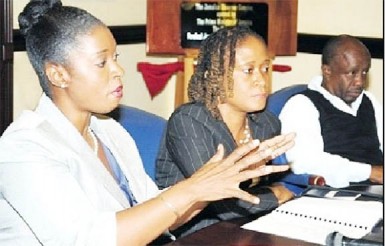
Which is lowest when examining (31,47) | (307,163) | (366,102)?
(307,163)

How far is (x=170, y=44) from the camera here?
376 centimetres

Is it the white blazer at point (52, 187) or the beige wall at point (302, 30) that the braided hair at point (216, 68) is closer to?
the white blazer at point (52, 187)

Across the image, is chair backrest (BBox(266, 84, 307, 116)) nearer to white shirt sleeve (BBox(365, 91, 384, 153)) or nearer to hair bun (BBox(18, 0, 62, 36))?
white shirt sleeve (BBox(365, 91, 384, 153))

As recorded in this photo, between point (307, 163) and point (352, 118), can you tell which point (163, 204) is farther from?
point (352, 118)

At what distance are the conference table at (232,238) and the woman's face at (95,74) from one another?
1.30ft

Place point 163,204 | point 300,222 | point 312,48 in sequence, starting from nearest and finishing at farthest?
point 163,204
point 300,222
point 312,48

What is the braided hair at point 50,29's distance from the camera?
1821 mm

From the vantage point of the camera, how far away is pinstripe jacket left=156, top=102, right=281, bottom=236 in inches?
85.5

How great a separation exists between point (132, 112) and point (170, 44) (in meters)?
1.38

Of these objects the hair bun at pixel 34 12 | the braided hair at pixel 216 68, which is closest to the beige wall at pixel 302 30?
the braided hair at pixel 216 68

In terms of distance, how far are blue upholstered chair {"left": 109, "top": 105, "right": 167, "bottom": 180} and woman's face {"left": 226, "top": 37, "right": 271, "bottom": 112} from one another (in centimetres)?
26

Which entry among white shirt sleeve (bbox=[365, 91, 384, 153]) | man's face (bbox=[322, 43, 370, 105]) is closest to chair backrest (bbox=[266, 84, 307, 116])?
man's face (bbox=[322, 43, 370, 105])

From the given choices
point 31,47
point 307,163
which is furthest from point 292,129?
point 31,47

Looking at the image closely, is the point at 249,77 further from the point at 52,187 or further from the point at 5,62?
the point at 5,62
